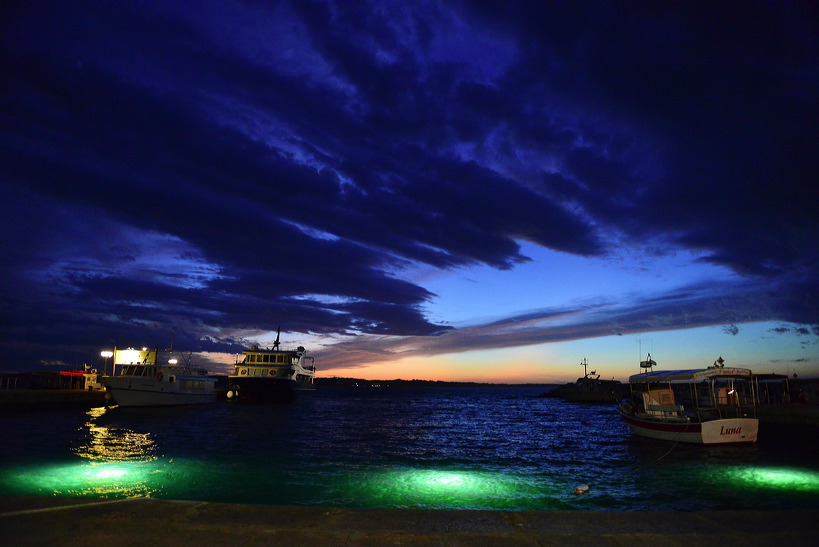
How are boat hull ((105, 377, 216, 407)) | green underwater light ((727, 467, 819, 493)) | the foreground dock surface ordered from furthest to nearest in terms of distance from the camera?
boat hull ((105, 377, 216, 407)), green underwater light ((727, 467, 819, 493)), the foreground dock surface

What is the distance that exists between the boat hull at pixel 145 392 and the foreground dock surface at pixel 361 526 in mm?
48132

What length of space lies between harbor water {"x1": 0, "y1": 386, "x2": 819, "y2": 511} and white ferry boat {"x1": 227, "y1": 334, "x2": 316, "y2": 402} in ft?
95.7

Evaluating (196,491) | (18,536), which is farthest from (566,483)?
(18,536)

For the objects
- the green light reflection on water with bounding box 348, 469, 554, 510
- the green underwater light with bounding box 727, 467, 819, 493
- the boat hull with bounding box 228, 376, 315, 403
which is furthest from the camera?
the boat hull with bounding box 228, 376, 315, 403

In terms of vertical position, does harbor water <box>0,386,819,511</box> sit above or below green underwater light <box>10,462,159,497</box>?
below

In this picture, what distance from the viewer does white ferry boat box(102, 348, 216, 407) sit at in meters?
47.8

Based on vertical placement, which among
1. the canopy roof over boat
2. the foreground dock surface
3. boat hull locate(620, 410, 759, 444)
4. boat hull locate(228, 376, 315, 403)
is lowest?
boat hull locate(228, 376, 315, 403)

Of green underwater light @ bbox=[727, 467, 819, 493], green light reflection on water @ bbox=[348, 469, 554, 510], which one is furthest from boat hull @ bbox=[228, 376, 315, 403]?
green underwater light @ bbox=[727, 467, 819, 493]

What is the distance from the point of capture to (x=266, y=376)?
68500 millimetres

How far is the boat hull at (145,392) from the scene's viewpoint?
47.5 metres

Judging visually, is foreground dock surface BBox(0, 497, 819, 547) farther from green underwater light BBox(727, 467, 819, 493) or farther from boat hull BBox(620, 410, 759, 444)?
boat hull BBox(620, 410, 759, 444)

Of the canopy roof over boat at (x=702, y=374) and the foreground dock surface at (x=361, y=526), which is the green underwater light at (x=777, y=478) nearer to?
the canopy roof over boat at (x=702, y=374)

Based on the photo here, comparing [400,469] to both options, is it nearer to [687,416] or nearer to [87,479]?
[87,479]

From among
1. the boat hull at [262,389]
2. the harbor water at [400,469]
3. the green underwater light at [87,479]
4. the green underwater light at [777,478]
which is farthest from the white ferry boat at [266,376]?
the green underwater light at [777,478]
